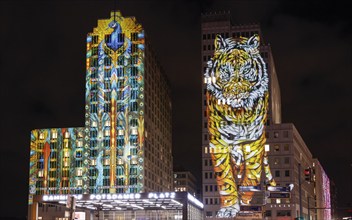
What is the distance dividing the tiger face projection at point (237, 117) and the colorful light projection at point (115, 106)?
71.1 feet

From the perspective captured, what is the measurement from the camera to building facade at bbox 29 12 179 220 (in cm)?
16038

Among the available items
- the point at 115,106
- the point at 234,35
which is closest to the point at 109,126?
the point at 115,106

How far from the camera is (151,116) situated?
177125 mm

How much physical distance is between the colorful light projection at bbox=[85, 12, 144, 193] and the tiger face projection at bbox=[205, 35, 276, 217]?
71.1 feet


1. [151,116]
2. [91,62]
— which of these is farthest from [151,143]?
[91,62]

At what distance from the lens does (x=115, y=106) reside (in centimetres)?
16325

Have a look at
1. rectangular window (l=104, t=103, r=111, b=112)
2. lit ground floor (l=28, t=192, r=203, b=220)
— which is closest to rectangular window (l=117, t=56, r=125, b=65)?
rectangular window (l=104, t=103, r=111, b=112)

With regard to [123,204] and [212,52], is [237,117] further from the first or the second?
[123,204]

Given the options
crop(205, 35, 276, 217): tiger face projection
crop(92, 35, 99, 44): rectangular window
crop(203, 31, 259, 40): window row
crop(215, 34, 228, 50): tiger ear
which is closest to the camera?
crop(205, 35, 276, 217): tiger face projection

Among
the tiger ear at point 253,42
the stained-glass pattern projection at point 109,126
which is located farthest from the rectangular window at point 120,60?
the tiger ear at point 253,42

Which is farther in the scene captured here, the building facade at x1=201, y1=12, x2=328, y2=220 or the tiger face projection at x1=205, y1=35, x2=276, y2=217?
the tiger face projection at x1=205, y1=35, x2=276, y2=217

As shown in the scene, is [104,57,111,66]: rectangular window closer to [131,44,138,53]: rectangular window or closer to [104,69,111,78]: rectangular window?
[104,69,111,78]: rectangular window

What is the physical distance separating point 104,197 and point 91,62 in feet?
292

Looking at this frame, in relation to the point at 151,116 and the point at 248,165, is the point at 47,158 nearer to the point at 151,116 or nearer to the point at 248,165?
the point at 151,116
